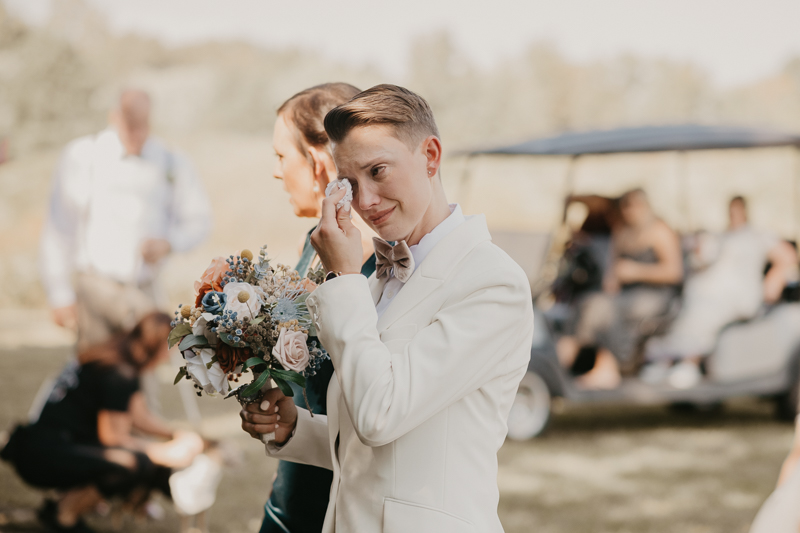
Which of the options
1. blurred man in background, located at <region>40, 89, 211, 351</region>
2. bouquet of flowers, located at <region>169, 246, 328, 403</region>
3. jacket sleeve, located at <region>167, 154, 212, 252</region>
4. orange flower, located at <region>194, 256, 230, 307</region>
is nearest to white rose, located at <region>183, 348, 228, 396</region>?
bouquet of flowers, located at <region>169, 246, 328, 403</region>

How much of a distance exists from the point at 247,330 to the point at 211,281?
18cm

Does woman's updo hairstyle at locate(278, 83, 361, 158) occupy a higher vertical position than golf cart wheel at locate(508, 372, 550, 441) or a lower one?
higher

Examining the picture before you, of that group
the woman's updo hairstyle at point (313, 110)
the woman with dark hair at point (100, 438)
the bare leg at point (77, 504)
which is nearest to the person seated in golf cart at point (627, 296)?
the woman with dark hair at point (100, 438)

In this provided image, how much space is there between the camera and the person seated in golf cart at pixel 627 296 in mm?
6934

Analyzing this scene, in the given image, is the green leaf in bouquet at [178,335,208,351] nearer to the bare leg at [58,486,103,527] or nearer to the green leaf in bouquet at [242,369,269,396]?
the green leaf in bouquet at [242,369,269,396]

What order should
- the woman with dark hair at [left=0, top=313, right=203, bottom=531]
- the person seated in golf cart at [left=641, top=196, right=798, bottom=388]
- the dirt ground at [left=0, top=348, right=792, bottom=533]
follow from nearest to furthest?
the woman with dark hair at [left=0, top=313, right=203, bottom=531]
the dirt ground at [left=0, top=348, right=792, bottom=533]
the person seated in golf cart at [left=641, top=196, right=798, bottom=388]

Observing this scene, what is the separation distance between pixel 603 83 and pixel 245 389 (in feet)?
155

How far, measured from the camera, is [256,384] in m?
1.54

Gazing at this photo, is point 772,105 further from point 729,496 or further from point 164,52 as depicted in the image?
point 164,52

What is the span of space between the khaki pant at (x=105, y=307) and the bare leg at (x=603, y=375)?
3875mm

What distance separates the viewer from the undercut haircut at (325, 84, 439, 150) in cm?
148

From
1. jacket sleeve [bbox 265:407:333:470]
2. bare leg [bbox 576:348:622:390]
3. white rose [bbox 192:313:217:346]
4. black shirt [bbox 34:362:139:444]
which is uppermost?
white rose [bbox 192:313:217:346]

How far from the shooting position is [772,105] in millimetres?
35375

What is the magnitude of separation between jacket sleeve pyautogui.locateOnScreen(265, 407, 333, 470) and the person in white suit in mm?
214
